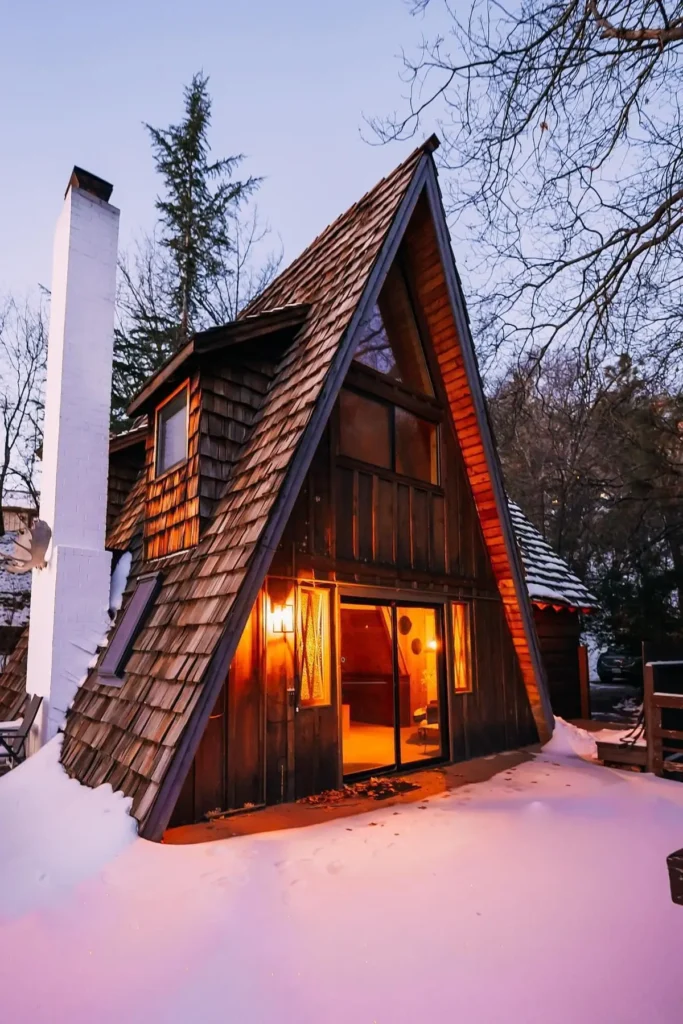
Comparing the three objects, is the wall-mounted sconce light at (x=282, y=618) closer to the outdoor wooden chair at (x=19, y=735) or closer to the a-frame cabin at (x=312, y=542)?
the a-frame cabin at (x=312, y=542)

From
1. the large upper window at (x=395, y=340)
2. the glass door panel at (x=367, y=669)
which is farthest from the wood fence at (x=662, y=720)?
the glass door panel at (x=367, y=669)

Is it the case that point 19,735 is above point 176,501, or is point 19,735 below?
below

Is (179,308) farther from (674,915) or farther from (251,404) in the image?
(674,915)

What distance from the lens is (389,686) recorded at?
36.7 feet

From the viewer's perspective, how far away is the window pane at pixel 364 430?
23.2 feet

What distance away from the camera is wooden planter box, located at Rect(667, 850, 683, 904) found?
1951 mm

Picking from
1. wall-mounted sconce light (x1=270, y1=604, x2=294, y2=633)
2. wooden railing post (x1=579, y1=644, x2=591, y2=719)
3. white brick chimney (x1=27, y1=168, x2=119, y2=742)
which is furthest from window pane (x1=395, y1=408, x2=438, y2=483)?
wooden railing post (x1=579, y1=644, x2=591, y2=719)

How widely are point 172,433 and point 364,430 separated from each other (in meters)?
2.11

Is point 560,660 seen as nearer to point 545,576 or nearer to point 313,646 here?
point 545,576

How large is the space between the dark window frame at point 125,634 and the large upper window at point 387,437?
7.90 ft

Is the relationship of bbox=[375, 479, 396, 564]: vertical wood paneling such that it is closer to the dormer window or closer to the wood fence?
the dormer window

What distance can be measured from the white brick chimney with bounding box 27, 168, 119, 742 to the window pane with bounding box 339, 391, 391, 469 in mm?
2578

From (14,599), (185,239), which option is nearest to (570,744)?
(14,599)

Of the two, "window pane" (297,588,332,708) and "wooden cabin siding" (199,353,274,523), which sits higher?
"wooden cabin siding" (199,353,274,523)
